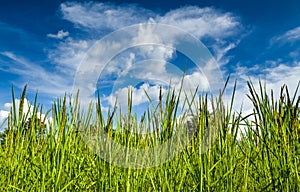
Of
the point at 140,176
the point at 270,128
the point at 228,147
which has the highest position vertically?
the point at 270,128

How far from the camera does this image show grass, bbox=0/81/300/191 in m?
2.09

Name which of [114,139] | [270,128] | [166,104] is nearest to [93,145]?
[114,139]

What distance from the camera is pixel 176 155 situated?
2.26 m

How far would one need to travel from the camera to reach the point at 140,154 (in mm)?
2404

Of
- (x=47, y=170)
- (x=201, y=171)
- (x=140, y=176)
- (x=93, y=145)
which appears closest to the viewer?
(x=201, y=171)

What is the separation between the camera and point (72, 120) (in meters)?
2.48

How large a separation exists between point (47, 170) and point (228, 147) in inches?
43.2

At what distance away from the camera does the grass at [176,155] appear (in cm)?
209

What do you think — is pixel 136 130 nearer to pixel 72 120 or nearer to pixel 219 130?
pixel 72 120

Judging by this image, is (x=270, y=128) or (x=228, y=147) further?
(x=270, y=128)

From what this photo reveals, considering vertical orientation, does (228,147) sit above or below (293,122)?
below

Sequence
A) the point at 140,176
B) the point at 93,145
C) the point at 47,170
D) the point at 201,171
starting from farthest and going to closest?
the point at 93,145 → the point at 140,176 → the point at 47,170 → the point at 201,171

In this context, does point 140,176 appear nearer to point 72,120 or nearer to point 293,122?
point 72,120

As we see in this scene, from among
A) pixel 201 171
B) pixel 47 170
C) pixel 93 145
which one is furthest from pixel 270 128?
pixel 47 170
